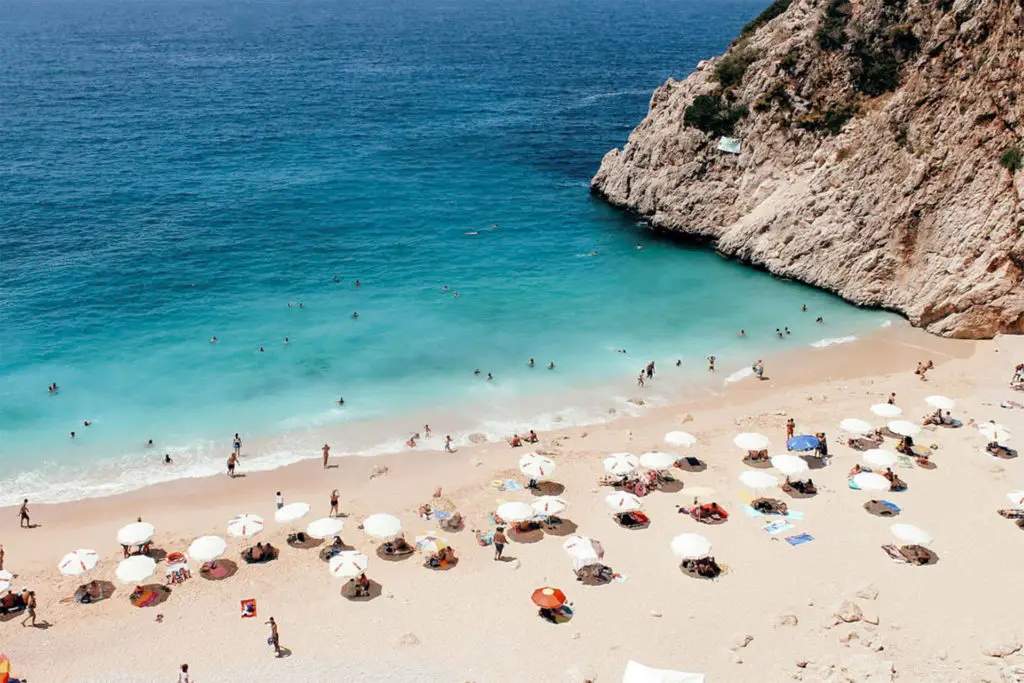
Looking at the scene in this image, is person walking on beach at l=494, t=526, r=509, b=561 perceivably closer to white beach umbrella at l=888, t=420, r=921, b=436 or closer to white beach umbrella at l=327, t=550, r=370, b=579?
white beach umbrella at l=327, t=550, r=370, b=579

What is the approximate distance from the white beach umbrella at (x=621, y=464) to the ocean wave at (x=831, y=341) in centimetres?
2009

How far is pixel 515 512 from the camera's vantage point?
108 feet

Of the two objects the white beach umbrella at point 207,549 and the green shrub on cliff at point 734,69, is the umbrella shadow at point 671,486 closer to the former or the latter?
the white beach umbrella at point 207,549

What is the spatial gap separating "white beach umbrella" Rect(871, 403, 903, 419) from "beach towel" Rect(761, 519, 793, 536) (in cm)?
1055

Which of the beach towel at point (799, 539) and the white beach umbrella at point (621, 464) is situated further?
the white beach umbrella at point (621, 464)

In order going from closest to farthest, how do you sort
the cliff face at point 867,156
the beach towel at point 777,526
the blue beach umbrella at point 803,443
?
the beach towel at point 777,526 < the blue beach umbrella at point 803,443 < the cliff face at point 867,156

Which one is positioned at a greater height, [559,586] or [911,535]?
[911,535]

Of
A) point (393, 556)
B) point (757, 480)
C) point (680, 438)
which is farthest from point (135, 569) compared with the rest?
point (757, 480)

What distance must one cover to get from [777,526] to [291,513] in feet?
63.4

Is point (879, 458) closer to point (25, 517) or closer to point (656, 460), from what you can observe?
point (656, 460)

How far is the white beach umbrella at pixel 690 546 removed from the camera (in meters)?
29.8

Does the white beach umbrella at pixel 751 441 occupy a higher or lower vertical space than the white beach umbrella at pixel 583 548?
higher

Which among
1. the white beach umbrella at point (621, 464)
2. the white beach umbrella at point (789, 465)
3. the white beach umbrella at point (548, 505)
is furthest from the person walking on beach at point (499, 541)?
the white beach umbrella at point (789, 465)

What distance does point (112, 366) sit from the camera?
4831 centimetres
